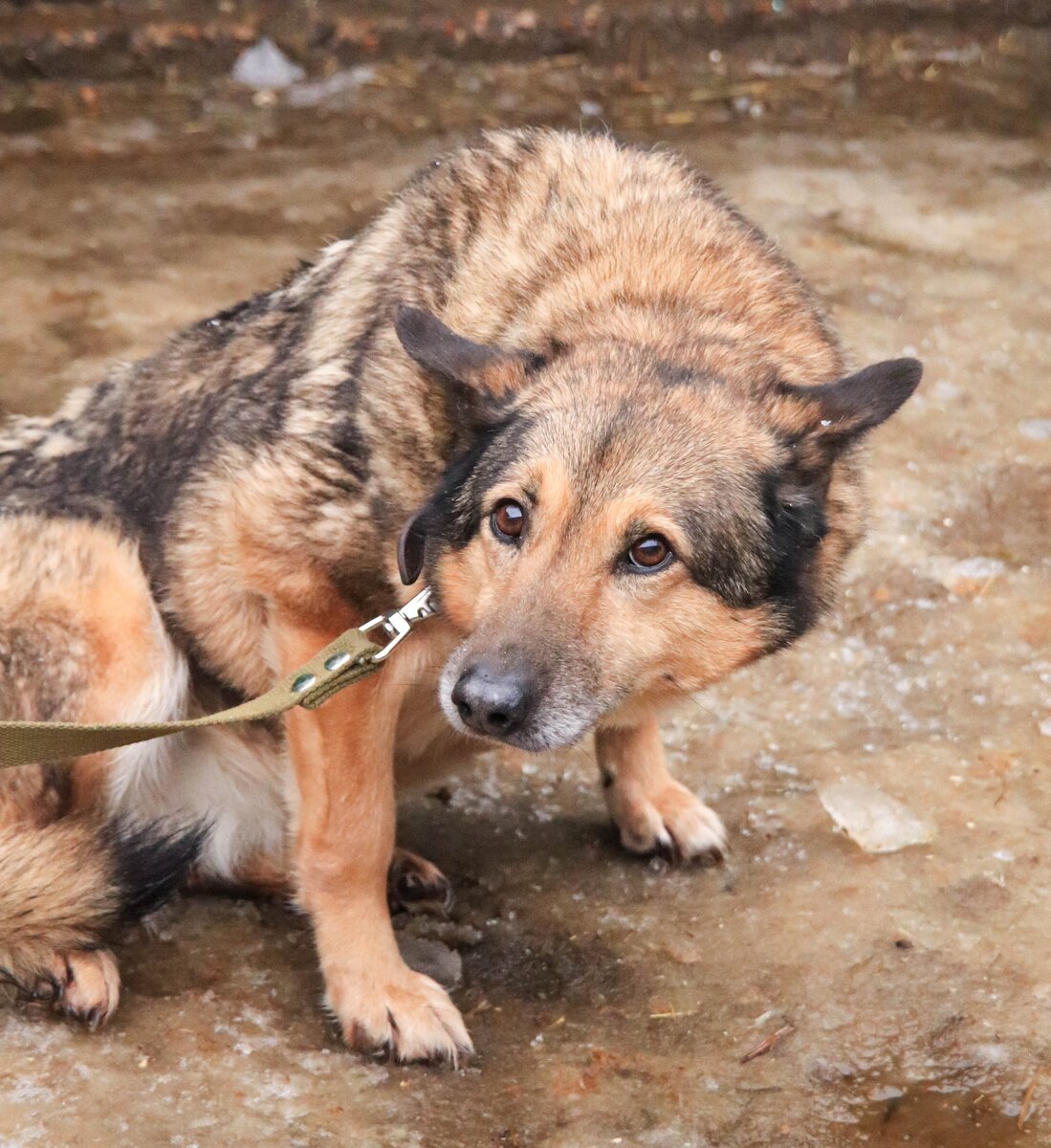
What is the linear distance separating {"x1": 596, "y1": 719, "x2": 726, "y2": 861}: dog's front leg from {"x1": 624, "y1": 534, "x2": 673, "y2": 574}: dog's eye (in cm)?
117

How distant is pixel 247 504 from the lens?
3.42 metres

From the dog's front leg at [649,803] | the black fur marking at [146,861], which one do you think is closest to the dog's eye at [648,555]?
the dog's front leg at [649,803]

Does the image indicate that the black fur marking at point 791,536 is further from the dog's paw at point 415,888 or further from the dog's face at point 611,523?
the dog's paw at point 415,888

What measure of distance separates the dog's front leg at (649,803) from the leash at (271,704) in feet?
3.61

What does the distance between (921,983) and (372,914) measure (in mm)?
1390

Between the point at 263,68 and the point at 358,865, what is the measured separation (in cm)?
680

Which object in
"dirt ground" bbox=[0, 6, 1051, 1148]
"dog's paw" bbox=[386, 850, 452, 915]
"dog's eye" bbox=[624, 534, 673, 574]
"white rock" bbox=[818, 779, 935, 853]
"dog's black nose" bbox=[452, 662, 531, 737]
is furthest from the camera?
"white rock" bbox=[818, 779, 935, 853]

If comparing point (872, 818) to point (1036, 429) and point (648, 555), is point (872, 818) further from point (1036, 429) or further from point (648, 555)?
point (1036, 429)

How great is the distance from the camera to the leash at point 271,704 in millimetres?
2818

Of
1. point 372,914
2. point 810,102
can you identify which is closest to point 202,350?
point 372,914

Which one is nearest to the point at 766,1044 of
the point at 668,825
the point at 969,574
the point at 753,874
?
the point at 753,874

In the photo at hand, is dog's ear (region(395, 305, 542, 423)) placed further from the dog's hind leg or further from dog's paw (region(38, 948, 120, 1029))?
dog's paw (region(38, 948, 120, 1029))

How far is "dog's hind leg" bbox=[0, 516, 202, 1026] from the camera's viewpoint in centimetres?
325

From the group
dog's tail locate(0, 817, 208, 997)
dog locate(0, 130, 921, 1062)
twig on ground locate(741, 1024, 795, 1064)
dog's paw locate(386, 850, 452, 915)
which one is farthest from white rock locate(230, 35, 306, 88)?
twig on ground locate(741, 1024, 795, 1064)
